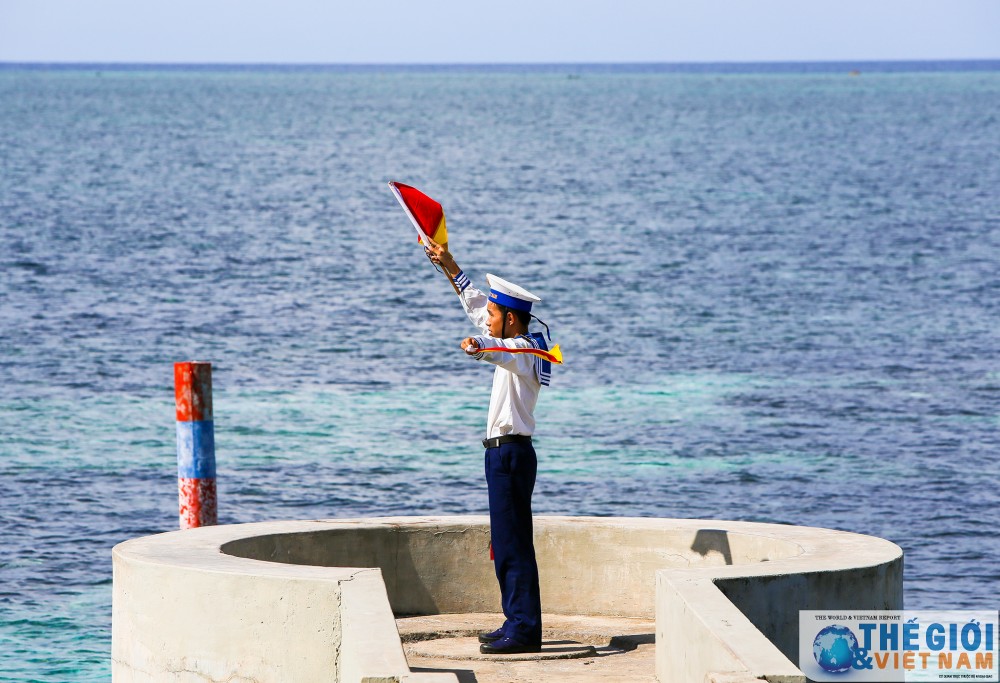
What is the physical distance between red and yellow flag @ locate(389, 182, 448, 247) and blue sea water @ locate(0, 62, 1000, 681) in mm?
5850

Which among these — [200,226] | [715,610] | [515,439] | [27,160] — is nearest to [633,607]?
[515,439]

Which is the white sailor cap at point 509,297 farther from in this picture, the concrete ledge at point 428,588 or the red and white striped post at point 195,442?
the red and white striped post at point 195,442

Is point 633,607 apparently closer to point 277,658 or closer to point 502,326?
point 502,326

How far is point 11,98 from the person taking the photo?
172500 mm

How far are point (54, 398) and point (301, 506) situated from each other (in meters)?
7.65

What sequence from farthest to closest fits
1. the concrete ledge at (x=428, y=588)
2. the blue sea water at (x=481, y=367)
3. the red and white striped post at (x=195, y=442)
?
1. the blue sea water at (x=481, y=367)
2. the red and white striped post at (x=195, y=442)
3. the concrete ledge at (x=428, y=588)

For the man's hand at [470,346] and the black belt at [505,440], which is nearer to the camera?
the man's hand at [470,346]

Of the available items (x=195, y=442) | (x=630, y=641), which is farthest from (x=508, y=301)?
(x=195, y=442)

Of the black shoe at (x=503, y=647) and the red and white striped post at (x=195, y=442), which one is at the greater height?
the red and white striped post at (x=195, y=442)

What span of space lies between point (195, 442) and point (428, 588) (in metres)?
1.95

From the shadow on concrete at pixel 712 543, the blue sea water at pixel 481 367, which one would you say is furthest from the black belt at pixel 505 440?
the blue sea water at pixel 481 367

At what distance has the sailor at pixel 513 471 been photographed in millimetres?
7855

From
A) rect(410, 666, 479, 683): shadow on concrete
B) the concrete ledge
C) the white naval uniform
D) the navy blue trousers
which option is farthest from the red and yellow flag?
rect(410, 666, 479, 683): shadow on concrete

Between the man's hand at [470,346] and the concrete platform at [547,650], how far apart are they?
1441 mm
